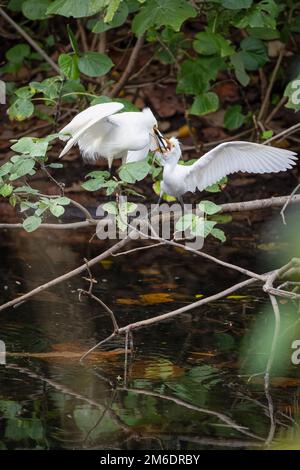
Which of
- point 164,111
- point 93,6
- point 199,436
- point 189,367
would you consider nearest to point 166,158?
point 93,6

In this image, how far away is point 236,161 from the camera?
189 inches

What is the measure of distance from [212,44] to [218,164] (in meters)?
1.53

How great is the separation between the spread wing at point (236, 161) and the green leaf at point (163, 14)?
2.83 feet

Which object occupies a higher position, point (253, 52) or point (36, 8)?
point (36, 8)

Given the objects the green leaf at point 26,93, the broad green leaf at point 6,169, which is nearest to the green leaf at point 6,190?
the broad green leaf at point 6,169

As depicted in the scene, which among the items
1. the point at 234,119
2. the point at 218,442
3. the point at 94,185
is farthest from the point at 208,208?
the point at 234,119

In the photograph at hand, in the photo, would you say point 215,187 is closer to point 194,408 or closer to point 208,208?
point 208,208

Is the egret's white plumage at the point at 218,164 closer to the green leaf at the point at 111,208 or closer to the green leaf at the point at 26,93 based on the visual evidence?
the green leaf at the point at 26,93

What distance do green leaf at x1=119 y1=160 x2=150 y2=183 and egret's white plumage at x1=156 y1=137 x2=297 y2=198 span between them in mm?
747

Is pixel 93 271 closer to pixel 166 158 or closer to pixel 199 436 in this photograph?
pixel 166 158

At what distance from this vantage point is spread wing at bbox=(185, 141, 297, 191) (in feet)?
15.3

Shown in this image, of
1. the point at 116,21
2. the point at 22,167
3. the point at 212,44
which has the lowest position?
the point at 22,167

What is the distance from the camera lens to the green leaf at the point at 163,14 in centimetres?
527

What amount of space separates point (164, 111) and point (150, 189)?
1048 millimetres
